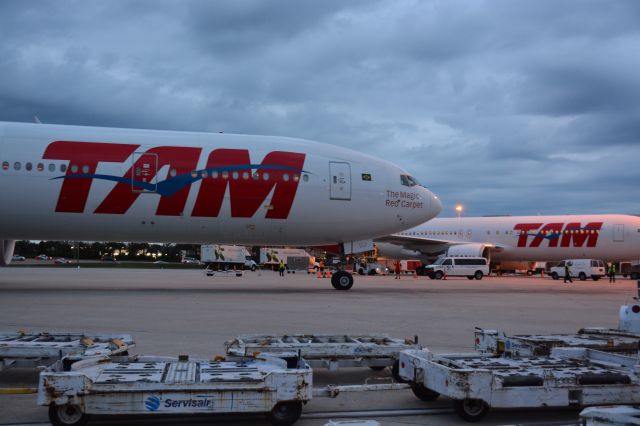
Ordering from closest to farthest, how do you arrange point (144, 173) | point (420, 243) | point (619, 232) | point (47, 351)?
point (47, 351), point (144, 173), point (619, 232), point (420, 243)

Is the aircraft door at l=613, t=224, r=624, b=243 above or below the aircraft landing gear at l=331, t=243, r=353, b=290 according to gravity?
above

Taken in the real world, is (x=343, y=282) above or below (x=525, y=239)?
below

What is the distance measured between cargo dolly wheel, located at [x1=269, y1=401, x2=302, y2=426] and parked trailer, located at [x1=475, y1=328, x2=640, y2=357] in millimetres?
2902

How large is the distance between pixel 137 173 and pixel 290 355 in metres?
13.0

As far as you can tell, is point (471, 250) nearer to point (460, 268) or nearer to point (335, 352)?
point (460, 268)

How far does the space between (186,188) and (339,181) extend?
16.1ft

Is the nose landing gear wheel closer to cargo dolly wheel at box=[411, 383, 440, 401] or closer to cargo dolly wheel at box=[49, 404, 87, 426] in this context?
cargo dolly wheel at box=[411, 383, 440, 401]

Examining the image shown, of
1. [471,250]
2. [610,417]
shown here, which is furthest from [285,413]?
[471,250]

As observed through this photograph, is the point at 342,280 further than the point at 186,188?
Yes

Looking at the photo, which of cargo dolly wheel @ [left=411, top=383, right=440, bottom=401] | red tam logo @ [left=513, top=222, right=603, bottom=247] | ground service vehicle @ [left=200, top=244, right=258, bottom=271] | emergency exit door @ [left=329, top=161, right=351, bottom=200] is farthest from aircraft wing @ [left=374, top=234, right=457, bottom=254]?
cargo dolly wheel @ [left=411, top=383, right=440, bottom=401]

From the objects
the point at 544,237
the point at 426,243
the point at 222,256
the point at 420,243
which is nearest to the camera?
the point at 544,237

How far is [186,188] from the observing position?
17.1 meters

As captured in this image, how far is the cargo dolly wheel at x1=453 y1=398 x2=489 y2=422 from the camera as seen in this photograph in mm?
4453

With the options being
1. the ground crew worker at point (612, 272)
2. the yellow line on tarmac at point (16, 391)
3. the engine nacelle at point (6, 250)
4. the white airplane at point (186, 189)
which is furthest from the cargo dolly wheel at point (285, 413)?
the ground crew worker at point (612, 272)
